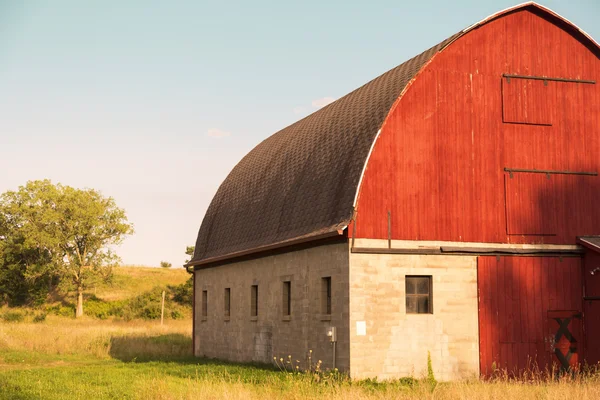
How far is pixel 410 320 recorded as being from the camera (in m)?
21.9

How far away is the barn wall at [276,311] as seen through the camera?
874 inches

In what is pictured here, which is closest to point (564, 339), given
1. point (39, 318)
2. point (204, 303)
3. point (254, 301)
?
point (254, 301)

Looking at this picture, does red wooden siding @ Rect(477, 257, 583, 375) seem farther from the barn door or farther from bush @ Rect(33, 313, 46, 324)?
bush @ Rect(33, 313, 46, 324)

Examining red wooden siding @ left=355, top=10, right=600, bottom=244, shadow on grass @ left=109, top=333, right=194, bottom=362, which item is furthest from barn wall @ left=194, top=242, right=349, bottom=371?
red wooden siding @ left=355, top=10, right=600, bottom=244

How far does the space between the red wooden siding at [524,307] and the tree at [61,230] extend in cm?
5368

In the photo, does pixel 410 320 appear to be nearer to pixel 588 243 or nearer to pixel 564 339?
pixel 564 339

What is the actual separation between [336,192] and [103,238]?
176 ft

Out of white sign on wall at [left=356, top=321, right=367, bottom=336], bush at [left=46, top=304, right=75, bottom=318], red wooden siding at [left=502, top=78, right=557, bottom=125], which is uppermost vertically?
red wooden siding at [left=502, top=78, right=557, bottom=125]

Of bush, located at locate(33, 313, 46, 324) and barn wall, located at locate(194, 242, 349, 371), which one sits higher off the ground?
barn wall, located at locate(194, 242, 349, 371)

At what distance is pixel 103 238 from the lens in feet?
241

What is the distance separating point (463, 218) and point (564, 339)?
4641mm

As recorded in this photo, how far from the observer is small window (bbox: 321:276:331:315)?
23.1 m

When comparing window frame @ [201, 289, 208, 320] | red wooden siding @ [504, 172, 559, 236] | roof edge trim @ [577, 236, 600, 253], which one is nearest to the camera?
roof edge trim @ [577, 236, 600, 253]

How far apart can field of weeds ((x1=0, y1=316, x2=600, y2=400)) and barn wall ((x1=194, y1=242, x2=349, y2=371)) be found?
945mm
